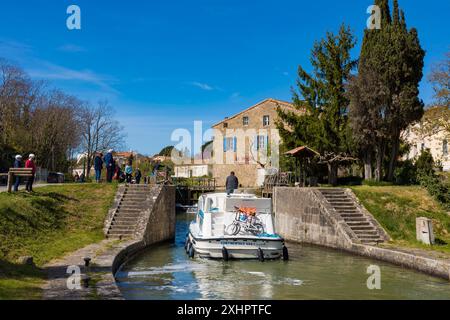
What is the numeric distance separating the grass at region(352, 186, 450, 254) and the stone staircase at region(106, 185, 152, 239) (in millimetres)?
11137

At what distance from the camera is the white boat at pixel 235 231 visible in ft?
56.1

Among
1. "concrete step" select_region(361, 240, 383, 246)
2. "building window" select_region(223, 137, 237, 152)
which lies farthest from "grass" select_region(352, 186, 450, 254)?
"building window" select_region(223, 137, 237, 152)

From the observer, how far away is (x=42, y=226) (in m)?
17.7

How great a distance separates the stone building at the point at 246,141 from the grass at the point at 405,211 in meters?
32.7

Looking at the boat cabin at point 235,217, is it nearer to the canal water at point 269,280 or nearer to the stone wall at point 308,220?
the canal water at point 269,280

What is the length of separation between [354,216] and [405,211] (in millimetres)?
2436

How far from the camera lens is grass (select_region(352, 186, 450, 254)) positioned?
19.4m

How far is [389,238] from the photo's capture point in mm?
19609

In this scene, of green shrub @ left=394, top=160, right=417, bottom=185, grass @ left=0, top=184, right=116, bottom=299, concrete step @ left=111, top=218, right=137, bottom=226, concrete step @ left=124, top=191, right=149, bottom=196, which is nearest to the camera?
grass @ left=0, top=184, right=116, bottom=299

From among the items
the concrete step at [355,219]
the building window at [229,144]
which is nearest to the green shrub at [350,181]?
the concrete step at [355,219]

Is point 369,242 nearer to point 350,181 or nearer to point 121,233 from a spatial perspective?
point 121,233

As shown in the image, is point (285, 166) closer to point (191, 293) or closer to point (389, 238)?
point (389, 238)

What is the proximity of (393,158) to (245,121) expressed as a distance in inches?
1219

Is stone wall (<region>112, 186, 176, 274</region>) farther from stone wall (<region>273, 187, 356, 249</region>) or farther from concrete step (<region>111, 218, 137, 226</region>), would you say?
stone wall (<region>273, 187, 356, 249</region>)
